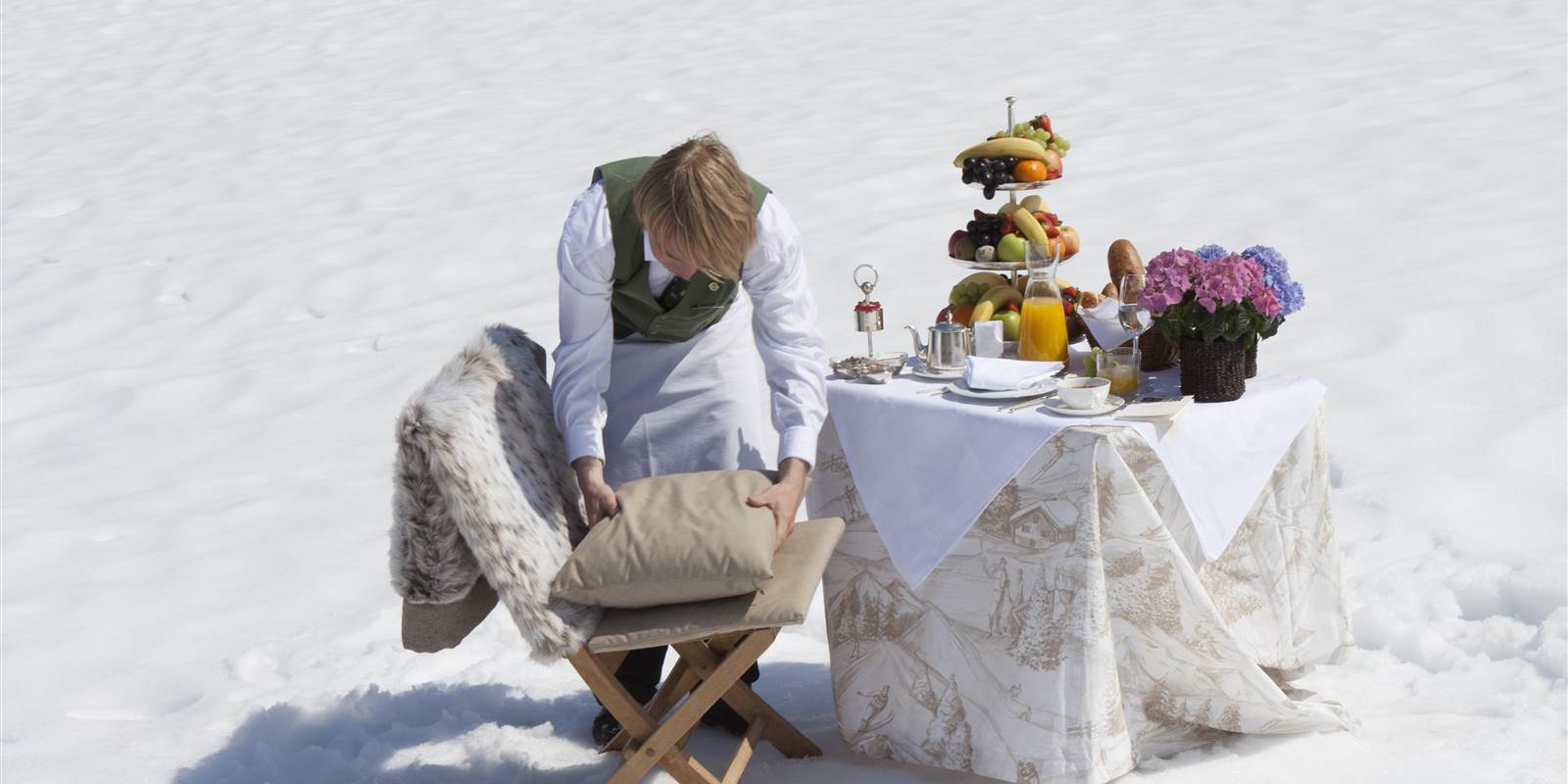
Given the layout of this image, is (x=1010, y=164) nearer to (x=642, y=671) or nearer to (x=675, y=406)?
(x=675, y=406)

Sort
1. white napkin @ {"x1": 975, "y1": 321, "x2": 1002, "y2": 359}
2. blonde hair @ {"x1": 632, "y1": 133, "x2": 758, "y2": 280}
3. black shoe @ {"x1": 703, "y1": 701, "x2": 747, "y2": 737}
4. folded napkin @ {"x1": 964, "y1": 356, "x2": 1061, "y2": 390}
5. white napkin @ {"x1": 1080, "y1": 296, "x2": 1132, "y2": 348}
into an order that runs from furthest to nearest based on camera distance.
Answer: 1. black shoe @ {"x1": 703, "y1": 701, "x2": 747, "y2": 737}
2. white napkin @ {"x1": 975, "y1": 321, "x2": 1002, "y2": 359}
3. white napkin @ {"x1": 1080, "y1": 296, "x2": 1132, "y2": 348}
4. folded napkin @ {"x1": 964, "y1": 356, "x2": 1061, "y2": 390}
5. blonde hair @ {"x1": 632, "y1": 133, "x2": 758, "y2": 280}

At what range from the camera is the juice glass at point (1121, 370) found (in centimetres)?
260

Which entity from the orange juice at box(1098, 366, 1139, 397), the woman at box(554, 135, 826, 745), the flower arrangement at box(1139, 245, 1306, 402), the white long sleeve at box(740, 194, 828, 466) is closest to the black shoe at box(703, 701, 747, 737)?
the woman at box(554, 135, 826, 745)

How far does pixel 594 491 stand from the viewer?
2.43 metres

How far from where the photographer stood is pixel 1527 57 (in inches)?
294

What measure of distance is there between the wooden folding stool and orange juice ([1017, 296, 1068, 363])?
57 cm

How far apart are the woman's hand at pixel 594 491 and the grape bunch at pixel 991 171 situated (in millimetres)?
996

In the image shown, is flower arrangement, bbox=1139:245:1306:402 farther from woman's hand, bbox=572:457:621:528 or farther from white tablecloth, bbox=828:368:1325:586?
woman's hand, bbox=572:457:621:528

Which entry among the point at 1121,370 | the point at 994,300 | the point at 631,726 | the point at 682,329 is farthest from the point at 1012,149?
the point at 631,726

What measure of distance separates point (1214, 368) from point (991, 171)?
63 cm

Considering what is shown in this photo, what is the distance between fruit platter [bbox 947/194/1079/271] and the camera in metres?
2.82

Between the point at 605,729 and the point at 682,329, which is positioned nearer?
the point at 682,329

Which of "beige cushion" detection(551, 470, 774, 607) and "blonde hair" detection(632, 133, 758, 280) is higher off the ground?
"blonde hair" detection(632, 133, 758, 280)

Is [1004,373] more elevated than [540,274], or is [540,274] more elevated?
[1004,373]
